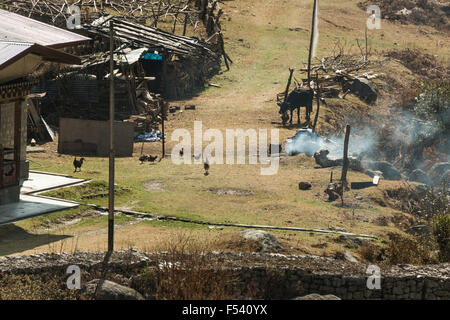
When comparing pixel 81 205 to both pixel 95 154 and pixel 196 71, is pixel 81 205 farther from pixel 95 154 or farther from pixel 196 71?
pixel 196 71

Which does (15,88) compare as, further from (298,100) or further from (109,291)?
(298,100)

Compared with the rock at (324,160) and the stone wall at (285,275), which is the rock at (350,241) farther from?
the rock at (324,160)

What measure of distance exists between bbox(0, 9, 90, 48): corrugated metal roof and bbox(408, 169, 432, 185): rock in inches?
532

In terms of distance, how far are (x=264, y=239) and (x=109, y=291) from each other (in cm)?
561

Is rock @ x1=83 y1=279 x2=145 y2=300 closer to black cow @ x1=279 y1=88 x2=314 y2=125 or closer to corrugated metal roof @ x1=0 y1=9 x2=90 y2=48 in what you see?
corrugated metal roof @ x1=0 y1=9 x2=90 y2=48

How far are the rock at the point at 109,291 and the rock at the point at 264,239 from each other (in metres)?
4.79

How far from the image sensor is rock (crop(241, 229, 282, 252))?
52.2 ft

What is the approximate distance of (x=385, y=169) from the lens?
26312 mm

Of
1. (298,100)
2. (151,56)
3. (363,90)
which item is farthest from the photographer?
(363,90)

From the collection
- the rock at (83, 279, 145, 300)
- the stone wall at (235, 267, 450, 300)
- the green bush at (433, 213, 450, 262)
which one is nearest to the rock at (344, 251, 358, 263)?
the green bush at (433, 213, 450, 262)

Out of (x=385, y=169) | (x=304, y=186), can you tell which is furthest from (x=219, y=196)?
(x=385, y=169)

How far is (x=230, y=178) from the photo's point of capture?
77.6ft

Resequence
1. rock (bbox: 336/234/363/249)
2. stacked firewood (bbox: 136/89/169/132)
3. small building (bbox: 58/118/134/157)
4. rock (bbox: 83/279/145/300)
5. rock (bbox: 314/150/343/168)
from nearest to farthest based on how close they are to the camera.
Result: rock (bbox: 83/279/145/300)
rock (bbox: 336/234/363/249)
rock (bbox: 314/150/343/168)
small building (bbox: 58/118/134/157)
stacked firewood (bbox: 136/89/169/132)
